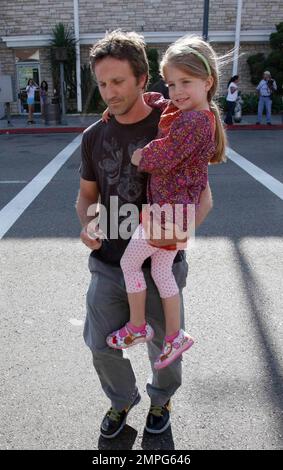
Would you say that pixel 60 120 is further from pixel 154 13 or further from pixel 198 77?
pixel 198 77

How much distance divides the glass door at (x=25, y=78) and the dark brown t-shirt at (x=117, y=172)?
67.5ft

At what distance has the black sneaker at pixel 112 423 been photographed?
2488mm

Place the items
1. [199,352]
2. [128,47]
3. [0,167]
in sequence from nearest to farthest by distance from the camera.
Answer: [128,47] < [199,352] < [0,167]

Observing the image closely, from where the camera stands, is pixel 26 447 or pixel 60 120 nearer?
pixel 26 447

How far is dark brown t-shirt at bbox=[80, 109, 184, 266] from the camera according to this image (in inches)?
84.4

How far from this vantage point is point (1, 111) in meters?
20.2

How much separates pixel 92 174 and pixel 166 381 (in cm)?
111

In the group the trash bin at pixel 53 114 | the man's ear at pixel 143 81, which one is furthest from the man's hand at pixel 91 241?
the trash bin at pixel 53 114

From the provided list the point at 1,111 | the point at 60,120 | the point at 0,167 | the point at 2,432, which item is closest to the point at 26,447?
the point at 2,432

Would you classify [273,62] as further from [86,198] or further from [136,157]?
[136,157]

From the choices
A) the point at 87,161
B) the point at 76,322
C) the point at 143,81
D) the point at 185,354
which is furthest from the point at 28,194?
the point at 143,81

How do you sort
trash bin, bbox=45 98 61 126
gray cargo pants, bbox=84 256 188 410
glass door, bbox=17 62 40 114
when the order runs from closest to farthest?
gray cargo pants, bbox=84 256 188 410
trash bin, bbox=45 98 61 126
glass door, bbox=17 62 40 114

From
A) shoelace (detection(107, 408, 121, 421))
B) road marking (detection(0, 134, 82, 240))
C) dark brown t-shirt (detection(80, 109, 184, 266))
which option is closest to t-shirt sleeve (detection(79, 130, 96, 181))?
dark brown t-shirt (detection(80, 109, 184, 266))

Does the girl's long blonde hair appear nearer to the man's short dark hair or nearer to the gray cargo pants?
the man's short dark hair
